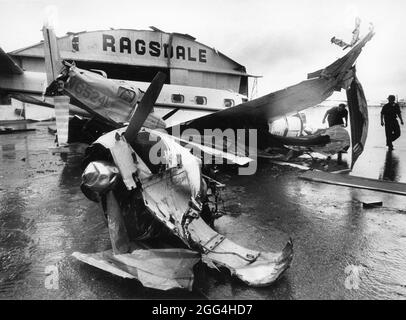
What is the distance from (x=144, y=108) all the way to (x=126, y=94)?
19.0ft

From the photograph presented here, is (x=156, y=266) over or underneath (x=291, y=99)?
underneath

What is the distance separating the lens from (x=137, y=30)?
14070 millimetres

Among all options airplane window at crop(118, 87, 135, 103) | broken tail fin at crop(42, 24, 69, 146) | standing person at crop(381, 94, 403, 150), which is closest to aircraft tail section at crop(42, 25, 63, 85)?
broken tail fin at crop(42, 24, 69, 146)

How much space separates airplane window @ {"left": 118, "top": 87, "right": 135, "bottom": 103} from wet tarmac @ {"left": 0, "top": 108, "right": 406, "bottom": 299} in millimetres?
2651

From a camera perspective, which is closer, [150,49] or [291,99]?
[291,99]

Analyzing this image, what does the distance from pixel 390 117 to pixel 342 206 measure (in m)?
8.56

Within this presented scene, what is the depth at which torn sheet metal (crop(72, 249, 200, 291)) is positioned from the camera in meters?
2.75

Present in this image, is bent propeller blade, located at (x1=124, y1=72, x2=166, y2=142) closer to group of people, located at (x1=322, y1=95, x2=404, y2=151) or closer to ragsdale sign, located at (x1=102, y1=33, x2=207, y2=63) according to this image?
group of people, located at (x1=322, y1=95, x2=404, y2=151)

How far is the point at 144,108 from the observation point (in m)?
3.33

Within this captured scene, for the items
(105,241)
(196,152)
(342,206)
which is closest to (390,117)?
(342,206)

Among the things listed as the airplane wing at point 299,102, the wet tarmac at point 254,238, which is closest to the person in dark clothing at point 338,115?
the airplane wing at point 299,102

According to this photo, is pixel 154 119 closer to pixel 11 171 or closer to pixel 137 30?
pixel 11 171

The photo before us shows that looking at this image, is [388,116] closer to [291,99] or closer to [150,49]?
[291,99]

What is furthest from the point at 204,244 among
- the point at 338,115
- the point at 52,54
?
the point at 338,115
